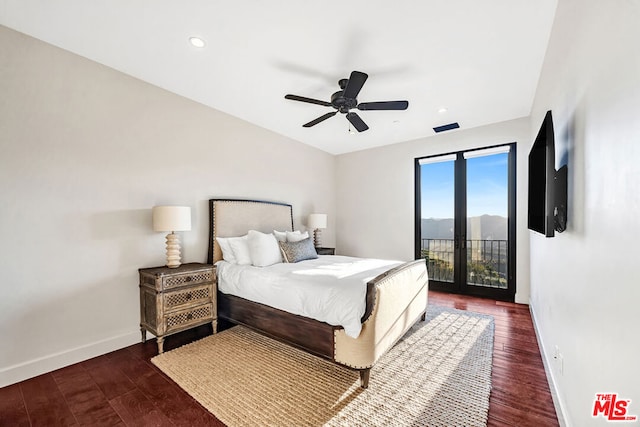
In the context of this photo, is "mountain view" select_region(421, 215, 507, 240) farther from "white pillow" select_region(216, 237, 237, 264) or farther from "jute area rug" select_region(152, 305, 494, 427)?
"white pillow" select_region(216, 237, 237, 264)

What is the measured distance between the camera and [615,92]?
1.00 meters

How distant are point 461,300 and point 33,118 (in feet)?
18.6

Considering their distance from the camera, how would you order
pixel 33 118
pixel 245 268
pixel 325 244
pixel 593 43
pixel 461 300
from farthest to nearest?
pixel 325 244, pixel 461 300, pixel 245 268, pixel 33 118, pixel 593 43

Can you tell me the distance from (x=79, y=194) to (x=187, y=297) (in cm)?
143

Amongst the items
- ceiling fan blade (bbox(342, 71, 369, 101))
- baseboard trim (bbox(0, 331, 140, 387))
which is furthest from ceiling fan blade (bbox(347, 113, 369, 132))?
baseboard trim (bbox(0, 331, 140, 387))

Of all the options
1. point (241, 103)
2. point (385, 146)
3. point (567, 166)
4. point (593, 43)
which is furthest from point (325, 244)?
point (593, 43)

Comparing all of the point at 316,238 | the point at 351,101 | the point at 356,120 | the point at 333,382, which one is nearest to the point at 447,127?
the point at 356,120

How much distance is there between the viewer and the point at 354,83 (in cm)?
Result: 235

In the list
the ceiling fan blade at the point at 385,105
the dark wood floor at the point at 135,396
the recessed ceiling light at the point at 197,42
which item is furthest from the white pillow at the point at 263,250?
the recessed ceiling light at the point at 197,42

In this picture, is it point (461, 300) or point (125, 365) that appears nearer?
point (125, 365)

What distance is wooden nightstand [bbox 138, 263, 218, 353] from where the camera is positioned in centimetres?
262

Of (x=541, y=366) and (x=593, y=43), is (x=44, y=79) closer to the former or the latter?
(x=593, y=43)

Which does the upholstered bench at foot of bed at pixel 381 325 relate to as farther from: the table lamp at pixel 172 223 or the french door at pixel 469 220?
the french door at pixel 469 220

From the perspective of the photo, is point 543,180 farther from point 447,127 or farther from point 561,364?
point 447,127
